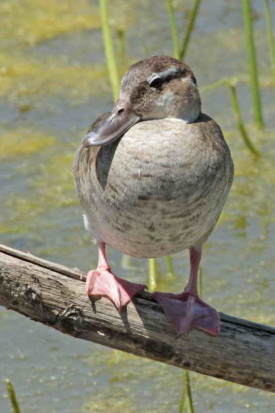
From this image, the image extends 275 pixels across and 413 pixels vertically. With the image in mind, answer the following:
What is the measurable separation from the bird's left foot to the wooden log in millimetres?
29

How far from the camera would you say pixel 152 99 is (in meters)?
3.20

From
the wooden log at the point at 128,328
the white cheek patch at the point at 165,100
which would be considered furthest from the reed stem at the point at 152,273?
the white cheek patch at the point at 165,100

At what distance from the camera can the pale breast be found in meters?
3.03

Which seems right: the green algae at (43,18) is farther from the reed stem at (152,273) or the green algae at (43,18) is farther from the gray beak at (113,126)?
the gray beak at (113,126)

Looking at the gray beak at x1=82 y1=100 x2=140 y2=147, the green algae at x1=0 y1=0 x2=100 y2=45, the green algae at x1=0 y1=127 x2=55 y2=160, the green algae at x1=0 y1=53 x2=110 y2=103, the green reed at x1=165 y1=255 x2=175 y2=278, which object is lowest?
the green reed at x1=165 y1=255 x2=175 y2=278

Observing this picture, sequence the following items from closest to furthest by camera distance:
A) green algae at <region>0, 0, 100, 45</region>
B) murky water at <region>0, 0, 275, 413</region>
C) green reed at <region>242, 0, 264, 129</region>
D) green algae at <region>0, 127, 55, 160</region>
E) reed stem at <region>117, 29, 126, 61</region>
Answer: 1. murky water at <region>0, 0, 275, 413</region>
2. green reed at <region>242, 0, 264, 129</region>
3. green algae at <region>0, 127, 55, 160</region>
4. reed stem at <region>117, 29, 126, 61</region>
5. green algae at <region>0, 0, 100, 45</region>

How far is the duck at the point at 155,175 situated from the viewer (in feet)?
9.97

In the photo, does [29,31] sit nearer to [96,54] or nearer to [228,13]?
[96,54]

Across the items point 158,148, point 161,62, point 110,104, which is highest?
point 161,62

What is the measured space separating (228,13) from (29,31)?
1.35 m

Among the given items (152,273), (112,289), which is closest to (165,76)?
(112,289)

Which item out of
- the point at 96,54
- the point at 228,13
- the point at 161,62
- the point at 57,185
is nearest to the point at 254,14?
the point at 228,13

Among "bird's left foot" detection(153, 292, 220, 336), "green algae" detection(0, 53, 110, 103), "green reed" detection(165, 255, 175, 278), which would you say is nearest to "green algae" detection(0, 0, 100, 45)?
"green algae" detection(0, 53, 110, 103)

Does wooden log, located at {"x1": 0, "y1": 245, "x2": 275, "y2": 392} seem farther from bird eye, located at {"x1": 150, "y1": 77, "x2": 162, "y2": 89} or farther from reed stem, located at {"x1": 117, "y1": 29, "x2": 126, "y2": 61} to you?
reed stem, located at {"x1": 117, "y1": 29, "x2": 126, "y2": 61}
